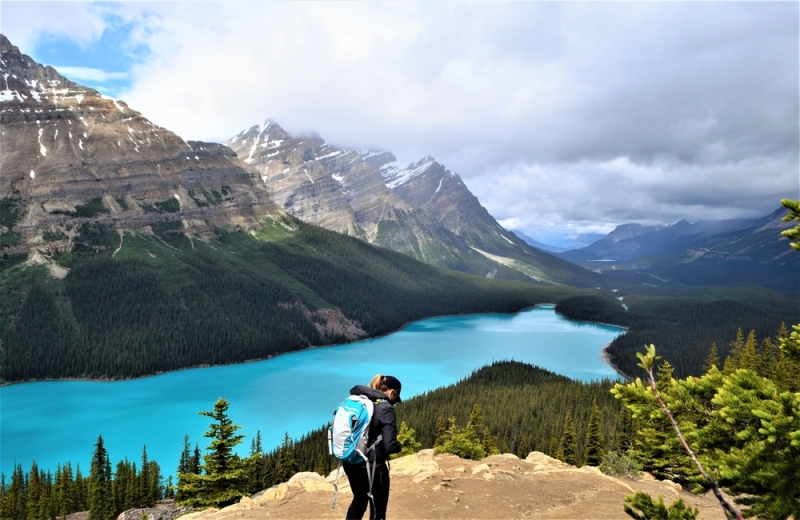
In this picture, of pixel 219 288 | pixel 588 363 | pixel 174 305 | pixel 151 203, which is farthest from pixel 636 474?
pixel 151 203

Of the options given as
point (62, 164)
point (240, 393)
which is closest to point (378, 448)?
point (240, 393)

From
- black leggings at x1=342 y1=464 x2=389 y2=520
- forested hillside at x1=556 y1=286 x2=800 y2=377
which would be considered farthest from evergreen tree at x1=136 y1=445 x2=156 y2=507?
forested hillside at x1=556 y1=286 x2=800 y2=377

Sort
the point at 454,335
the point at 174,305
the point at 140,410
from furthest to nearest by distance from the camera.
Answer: the point at 454,335, the point at 174,305, the point at 140,410

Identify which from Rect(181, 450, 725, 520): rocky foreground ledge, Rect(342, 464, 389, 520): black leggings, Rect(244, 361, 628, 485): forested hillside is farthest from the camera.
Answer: Rect(244, 361, 628, 485): forested hillside

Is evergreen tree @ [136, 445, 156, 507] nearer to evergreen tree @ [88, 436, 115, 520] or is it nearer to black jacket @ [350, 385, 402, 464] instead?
evergreen tree @ [88, 436, 115, 520]

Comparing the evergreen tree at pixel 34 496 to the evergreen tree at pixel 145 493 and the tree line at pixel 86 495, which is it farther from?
the evergreen tree at pixel 145 493

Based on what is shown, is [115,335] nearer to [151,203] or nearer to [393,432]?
[151,203]

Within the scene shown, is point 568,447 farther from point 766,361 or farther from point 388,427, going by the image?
point 388,427

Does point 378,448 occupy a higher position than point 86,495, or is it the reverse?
point 378,448
